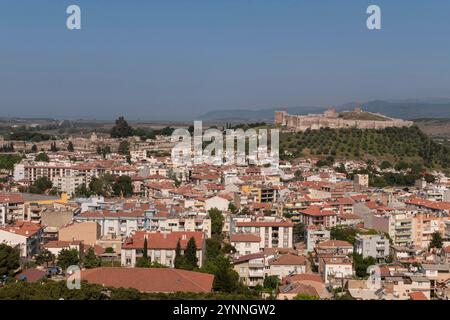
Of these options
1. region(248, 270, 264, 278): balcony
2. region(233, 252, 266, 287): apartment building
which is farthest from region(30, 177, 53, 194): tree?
region(248, 270, 264, 278): balcony

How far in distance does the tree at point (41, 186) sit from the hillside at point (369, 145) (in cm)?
1207

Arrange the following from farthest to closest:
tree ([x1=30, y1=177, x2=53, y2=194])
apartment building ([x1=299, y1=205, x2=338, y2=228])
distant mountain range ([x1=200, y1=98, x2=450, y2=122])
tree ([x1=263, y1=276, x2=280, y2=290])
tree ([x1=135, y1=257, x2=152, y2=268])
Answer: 1. distant mountain range ([x1=200, y1=98, x2=450, y2=122])
2. tree ([x1=30, y1=177, x2=53, y2=194])
3. apartment building ([x1=299, y1=205, x2=338, y2=228])
4. tree ([x1=135, y1=257, x2=152, y2=268])
5. tree ([x1=263, y1=276, x2=280, y2=290])

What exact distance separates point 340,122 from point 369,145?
4299mm

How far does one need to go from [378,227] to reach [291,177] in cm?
1039

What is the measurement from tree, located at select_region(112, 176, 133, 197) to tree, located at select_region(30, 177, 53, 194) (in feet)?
8.49

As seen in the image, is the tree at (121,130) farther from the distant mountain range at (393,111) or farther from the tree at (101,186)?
the distant mountain range at (393,111)

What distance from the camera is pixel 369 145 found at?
116 ft

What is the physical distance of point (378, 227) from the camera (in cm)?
1623

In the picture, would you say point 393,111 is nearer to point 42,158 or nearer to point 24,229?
point 42,158

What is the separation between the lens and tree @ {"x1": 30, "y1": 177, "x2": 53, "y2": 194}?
24.5 meters

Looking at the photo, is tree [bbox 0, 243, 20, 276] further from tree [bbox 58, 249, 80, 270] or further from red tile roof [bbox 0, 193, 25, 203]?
red tile roof [bbox 0, 193, 25, 203]

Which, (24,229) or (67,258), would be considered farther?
(24,229)

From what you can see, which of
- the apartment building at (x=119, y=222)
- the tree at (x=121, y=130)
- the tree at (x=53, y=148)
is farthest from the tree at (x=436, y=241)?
the tree at (x=121, y=130)

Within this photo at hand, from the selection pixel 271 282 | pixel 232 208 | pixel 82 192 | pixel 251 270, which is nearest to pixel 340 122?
pixel 82 192
